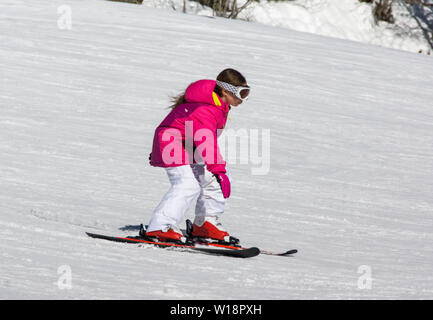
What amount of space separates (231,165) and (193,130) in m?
4.07

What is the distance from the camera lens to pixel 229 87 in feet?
17.1

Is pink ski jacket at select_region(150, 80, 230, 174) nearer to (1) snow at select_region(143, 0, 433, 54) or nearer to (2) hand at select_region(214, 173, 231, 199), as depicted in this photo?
(2) hand at select_region(214, 173, 231, 199)

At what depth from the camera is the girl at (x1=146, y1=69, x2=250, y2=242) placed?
511cm

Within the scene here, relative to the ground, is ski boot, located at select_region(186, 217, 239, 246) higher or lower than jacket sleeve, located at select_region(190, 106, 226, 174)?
lower

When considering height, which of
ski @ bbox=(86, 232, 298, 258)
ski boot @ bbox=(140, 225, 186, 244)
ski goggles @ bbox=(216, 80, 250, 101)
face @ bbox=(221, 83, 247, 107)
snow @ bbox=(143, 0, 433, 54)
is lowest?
ski @ bbox=(86, 232, 298, 258)

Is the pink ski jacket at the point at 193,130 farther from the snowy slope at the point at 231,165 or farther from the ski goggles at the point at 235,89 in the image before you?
the snowy slope at the point at 231,165

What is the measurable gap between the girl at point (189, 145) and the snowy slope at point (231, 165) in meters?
0.27

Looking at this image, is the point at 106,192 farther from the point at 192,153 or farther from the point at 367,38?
the point at 367,38

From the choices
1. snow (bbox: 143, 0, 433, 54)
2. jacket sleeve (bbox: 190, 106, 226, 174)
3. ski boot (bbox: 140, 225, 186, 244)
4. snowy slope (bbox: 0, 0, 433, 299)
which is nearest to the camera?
snowy slope (bbox: 0, 0, 433, 299)

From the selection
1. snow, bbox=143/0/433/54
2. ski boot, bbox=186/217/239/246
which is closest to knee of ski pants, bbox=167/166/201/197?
ski boot, bbox=186/217/239/246

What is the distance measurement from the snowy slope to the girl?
27 centimetres

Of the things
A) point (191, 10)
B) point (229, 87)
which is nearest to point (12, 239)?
point (229, 87)

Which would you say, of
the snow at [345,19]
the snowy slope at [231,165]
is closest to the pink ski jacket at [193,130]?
the snowy slope at [231,165]

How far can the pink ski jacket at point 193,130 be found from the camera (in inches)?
200
